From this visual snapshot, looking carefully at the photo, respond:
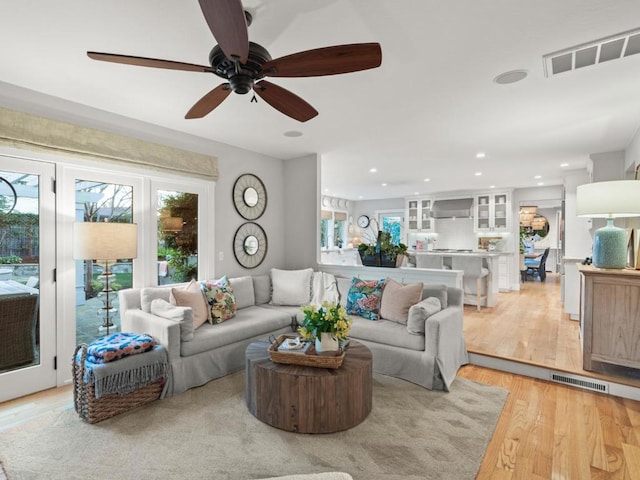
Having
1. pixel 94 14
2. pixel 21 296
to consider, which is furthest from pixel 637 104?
pixel 21 296

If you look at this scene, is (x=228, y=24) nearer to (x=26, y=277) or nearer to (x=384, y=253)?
(x=26, y=277)

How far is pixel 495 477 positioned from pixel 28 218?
3920 mm

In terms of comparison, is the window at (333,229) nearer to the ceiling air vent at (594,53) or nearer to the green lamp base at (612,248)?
the green lamp base at (612,248)

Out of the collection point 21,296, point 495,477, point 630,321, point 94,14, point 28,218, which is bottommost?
point 495,477

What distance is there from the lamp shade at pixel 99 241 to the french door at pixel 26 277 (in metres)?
0.36

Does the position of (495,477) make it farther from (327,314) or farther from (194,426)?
(194,426)

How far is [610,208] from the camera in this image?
294 cm

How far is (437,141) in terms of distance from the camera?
4.35m

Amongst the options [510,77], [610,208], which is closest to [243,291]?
[510,77]

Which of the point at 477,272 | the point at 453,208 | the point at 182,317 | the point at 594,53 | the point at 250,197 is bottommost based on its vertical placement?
the point at 182,317

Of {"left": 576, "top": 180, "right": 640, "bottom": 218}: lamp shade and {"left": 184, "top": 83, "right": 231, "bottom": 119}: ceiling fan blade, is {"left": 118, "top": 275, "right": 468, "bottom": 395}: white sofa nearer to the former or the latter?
{"left": 576, "top": 180, "right": 640, "bottom": 218}: lamp shade

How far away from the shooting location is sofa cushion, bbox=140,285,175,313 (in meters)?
3.30

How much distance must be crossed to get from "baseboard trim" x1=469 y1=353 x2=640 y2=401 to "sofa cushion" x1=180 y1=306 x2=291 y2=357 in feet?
6.96

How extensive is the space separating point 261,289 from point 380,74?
2.87 metres
